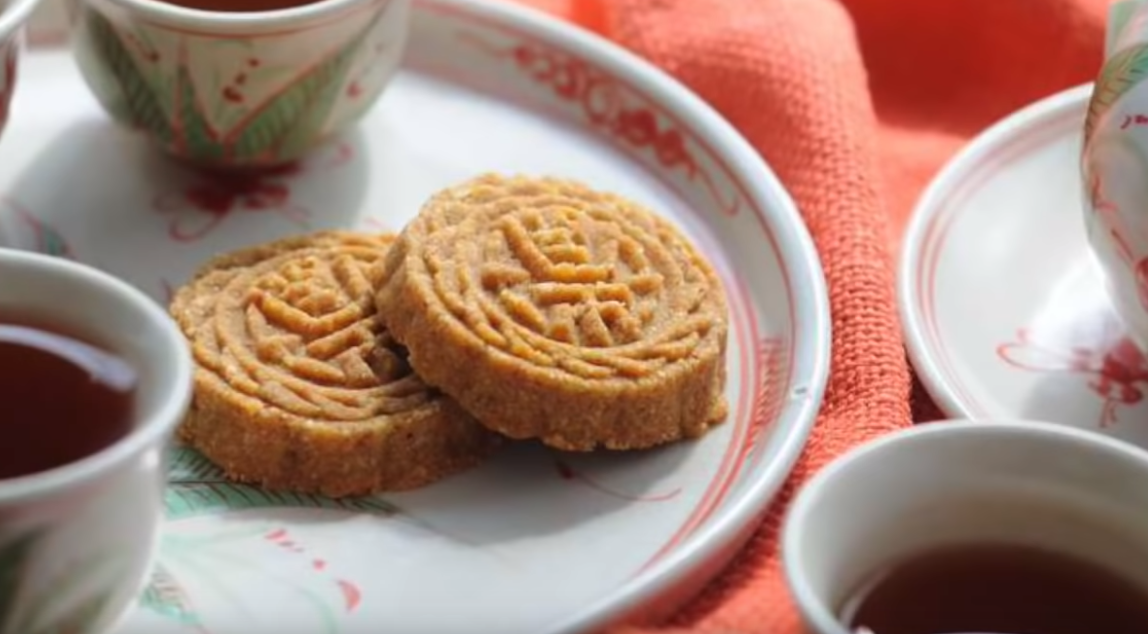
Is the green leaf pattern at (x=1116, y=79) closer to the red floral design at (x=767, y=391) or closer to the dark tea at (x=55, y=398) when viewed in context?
the red floral design at (x=767, y=391)

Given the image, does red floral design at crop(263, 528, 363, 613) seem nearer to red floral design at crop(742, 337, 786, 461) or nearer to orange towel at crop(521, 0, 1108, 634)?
orange towel at crop(521, 0, 1108, 634)

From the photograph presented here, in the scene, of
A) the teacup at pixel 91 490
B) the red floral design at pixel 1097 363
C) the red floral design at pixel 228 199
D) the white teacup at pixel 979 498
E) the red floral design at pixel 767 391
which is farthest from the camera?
the red floral design at pixel 228 199

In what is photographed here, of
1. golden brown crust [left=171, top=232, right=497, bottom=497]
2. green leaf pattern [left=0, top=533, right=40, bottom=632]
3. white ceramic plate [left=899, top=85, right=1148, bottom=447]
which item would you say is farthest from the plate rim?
green leaf pattern [left=0, top=533, right=40, bottom=632]

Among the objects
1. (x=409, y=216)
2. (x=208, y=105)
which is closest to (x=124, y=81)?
(x=208, y=105)

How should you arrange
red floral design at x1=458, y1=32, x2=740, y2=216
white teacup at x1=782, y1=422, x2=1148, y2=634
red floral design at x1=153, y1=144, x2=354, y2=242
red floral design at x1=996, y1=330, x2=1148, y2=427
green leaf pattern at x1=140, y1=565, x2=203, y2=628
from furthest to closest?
red floral design at x1=458, y1=32, x2=740, y2=216 → red floral design at x1=153, y1=144, x2=354, y2=242 → red floral design at x1=996, y1=330, x2=1148, y2=427 → green leaf pattern at x1=140, y1=565, x2=203, y2=628 → white teacup at x1=782, y1=422, x2=1148, y2=634

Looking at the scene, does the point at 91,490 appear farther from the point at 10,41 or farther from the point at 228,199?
the point at 228,199

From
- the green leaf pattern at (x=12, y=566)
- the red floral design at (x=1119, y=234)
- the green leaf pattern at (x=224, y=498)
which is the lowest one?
the green leaf pattern at (x=224, y=498)

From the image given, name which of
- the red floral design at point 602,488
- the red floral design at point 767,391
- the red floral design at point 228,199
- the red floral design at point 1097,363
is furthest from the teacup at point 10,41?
the red floral design at point 1097,363
